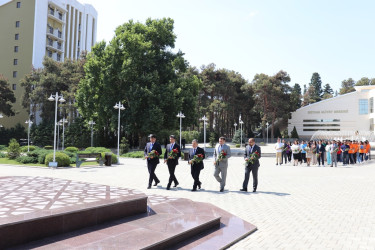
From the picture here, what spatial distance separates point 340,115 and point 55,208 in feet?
239

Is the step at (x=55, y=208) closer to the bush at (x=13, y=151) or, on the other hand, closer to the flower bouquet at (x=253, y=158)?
the flower bouquet at (x=253, y=158)

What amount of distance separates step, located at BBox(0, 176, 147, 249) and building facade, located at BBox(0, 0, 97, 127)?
51.1m

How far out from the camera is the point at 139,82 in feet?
114

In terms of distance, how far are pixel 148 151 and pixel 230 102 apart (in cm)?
5801

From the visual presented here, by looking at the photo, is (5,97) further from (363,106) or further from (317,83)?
(317,83)

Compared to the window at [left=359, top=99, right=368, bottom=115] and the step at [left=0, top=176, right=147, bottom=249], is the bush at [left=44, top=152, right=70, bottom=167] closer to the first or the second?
the step at [left=0, top=176, right=147, bottom=249]

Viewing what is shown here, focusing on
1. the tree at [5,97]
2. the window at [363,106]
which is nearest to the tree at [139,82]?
the tree at [5,97]

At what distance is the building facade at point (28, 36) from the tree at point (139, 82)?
21.8m

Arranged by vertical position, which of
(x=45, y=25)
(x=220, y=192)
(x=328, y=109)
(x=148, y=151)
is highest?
(x=45, y=25)

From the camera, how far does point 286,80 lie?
6725cm

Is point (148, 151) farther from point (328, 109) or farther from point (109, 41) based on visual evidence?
point (328, 109)

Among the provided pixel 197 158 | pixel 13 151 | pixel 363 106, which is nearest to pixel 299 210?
pixel 197 158

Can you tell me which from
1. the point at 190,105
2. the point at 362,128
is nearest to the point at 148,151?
the point at 190,105

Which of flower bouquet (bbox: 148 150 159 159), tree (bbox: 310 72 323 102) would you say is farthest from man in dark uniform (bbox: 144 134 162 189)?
tree (bbox: 310 72 323 102)
